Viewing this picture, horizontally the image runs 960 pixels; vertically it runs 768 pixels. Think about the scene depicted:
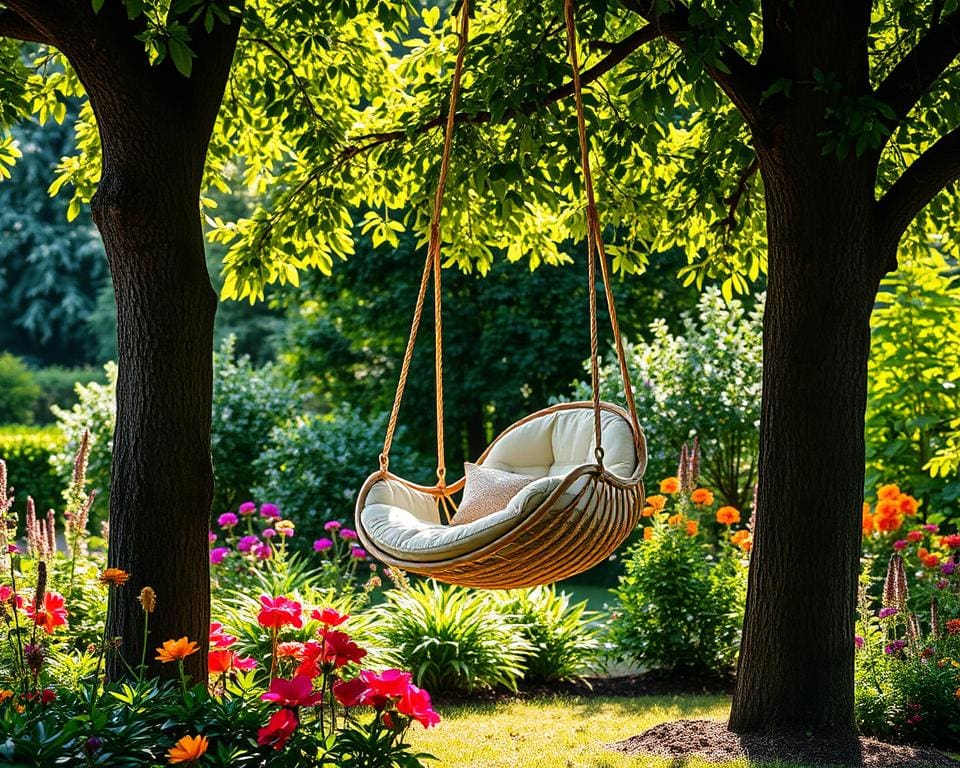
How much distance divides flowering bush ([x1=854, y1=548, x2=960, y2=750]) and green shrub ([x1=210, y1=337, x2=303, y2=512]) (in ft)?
20.4

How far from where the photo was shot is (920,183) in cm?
416

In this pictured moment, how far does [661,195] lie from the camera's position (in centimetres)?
577

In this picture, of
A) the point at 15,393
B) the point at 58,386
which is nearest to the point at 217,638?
the point at 15,393

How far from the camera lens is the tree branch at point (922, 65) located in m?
4.16

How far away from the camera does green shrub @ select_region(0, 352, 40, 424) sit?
1927 centimetres

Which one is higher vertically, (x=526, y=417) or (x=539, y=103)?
(x=539, y=103)

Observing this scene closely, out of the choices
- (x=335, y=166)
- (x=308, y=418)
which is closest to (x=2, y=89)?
(x=335, y=166)

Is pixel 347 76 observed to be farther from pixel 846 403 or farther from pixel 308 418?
pixel 308 418

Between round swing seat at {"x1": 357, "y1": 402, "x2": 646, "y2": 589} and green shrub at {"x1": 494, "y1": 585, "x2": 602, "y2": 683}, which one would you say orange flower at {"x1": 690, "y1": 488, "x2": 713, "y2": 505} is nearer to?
green shrub at {"x1": 494, "y1": 585, "x2": 602, "y2": 683}

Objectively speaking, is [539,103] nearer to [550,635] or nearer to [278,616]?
[278,616]

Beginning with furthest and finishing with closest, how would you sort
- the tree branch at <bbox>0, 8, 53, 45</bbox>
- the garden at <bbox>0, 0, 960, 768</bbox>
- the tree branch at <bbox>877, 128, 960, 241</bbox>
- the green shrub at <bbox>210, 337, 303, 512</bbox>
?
the green shrub at <bbox>210, 337, 303, 512</bbox>
the tree branch at <bbox>877, 128, 960, 241</bbox>
the tree branch at <bbox>0, 8, 53, 45</bbox>
the garden at <bbox>0, 0, 960, 768</bbox>

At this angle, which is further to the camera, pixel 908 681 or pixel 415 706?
pixel 908 681

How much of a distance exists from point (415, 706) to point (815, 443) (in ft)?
7.41

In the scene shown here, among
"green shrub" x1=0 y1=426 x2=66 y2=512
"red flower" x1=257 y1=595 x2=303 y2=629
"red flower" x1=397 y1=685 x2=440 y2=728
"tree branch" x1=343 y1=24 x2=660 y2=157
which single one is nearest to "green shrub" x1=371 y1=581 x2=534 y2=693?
"tree branch" x1=343 y1=24 x2=660 y2=157
